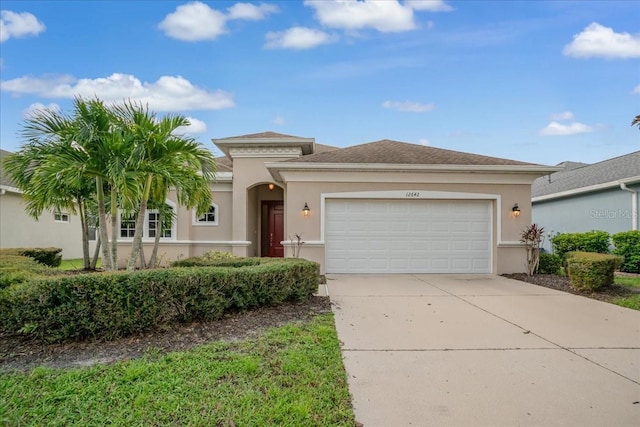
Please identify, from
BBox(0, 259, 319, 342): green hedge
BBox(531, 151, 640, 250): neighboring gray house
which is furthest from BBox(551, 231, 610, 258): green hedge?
BBox(0, 259, 319, 342): green hedge

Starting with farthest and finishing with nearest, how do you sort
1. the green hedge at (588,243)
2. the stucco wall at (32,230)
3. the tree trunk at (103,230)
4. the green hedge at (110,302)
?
the stucco wall at (32,230) → the green hedge at (588,243) → the tree trunk at (103,230) → the green hedge at (110,302)

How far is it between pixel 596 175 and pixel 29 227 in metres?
24.4

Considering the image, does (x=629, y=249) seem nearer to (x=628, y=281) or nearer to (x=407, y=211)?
(x=628, y=281)

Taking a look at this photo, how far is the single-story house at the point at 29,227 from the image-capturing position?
13.7 m

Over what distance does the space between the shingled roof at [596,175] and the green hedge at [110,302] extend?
1439 centimetres

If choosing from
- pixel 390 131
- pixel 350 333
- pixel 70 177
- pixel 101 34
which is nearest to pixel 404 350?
pixel 350 333

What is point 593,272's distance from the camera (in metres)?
7.64

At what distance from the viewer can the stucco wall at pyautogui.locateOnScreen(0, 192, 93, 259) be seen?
13766 millimetres

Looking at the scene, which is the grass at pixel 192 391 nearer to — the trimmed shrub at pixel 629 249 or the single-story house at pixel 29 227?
the single-story house at pixel 29 227

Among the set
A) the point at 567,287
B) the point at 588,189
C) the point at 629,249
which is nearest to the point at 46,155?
the point at 567,287

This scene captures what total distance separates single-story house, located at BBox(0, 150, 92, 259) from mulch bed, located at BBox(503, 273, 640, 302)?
1391cm

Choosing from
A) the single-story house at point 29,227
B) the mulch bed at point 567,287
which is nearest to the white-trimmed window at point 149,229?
the single-story house at point 29,227

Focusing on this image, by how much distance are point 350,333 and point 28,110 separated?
6201 millimetres

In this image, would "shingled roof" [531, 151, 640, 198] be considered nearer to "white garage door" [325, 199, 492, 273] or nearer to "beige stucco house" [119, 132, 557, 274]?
"beige stucco house" [119, 132, 557, 274]
